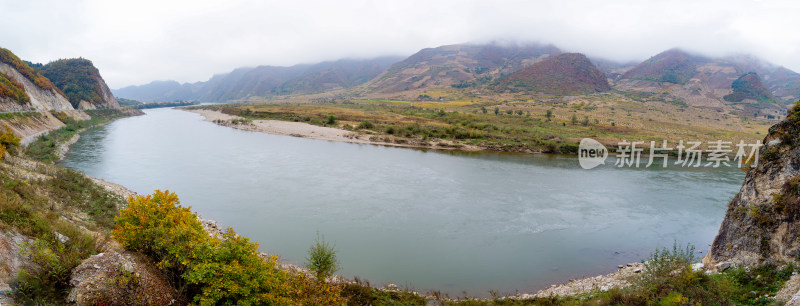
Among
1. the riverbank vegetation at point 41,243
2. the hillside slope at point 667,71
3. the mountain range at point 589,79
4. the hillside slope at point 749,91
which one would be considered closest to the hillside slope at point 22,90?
the riverbank vegetation at point 41,243

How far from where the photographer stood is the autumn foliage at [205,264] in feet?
20.0

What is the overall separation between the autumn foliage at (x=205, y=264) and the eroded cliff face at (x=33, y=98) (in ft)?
138

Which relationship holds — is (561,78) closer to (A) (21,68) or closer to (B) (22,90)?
(B) (22,90)

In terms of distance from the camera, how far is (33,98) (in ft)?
140

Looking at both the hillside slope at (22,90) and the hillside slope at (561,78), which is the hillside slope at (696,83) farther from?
the hillside slope at (22,90)

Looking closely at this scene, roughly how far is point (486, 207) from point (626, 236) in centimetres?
657

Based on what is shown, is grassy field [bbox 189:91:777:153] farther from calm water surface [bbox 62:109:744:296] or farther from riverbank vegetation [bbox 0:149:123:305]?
riverbank vegetation [bbox 0:149:123:305]

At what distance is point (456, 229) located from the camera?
53.7 feet

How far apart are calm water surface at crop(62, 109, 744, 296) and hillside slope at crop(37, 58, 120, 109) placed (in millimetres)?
40837

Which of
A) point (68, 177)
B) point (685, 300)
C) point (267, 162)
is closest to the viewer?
point (685, 300)

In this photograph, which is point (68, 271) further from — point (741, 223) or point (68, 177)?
point (741, 223)

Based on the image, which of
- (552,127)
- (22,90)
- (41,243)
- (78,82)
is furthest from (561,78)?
(78,82)

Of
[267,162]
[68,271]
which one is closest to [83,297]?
[68,271]

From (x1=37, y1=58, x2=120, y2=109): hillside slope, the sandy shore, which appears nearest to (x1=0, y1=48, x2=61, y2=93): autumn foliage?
(x1=37, y1=58, x2=120, y2=109): hillside slope
